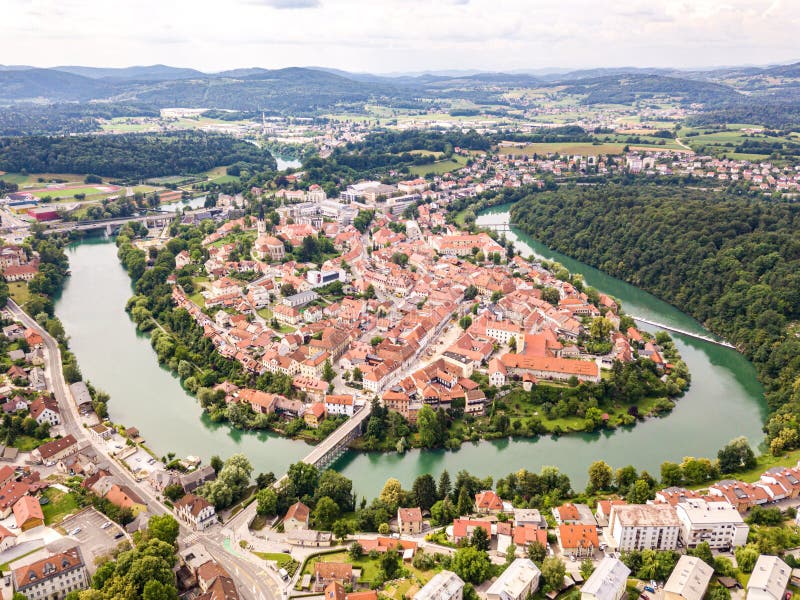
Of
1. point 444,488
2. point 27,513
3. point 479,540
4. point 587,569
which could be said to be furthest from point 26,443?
point 587,569

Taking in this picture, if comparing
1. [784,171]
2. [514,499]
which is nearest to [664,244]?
[514,499]

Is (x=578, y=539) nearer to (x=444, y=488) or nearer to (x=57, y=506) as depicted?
(x=444, y=488)

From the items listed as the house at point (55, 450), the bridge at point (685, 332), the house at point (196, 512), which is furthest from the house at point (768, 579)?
the house at point (55, 450)

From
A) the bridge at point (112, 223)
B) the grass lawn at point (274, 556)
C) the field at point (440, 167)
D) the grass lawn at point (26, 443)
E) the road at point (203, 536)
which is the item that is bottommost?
the grass lawn at point (274, 556)

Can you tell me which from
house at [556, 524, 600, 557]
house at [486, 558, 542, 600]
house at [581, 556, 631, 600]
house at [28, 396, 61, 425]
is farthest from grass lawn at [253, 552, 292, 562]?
house at [28, 396, 61, 425]

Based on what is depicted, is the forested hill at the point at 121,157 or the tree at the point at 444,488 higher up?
the forested hill at the point at 121,157

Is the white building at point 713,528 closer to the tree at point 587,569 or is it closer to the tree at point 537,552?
the tree at point 587,569
